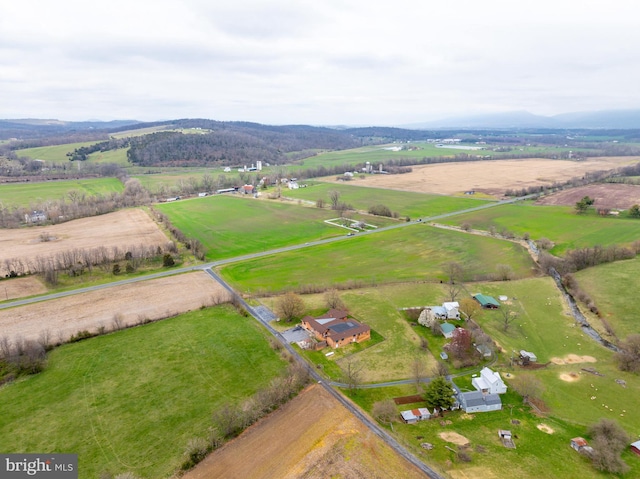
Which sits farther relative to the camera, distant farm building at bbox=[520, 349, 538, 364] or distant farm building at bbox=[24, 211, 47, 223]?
distant farm building at bbox=[24, 211, 47, 223]

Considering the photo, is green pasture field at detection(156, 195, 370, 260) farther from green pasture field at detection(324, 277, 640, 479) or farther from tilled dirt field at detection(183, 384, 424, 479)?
tilled dirt field at detection(183, 384, 424, 479)

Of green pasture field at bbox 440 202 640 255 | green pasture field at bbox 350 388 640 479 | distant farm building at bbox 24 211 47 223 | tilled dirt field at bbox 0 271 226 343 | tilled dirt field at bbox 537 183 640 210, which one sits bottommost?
green pasture field at bbox 350 388 640 479

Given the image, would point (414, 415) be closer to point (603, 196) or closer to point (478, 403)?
point (478, 403)

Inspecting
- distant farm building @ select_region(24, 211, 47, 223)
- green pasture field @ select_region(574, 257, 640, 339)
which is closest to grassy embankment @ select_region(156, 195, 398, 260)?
distant farm building @ select_region(24, 211, 47, 223)

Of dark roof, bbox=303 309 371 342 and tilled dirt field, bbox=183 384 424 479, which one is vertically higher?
dark roof, bbox=303 309 371 342

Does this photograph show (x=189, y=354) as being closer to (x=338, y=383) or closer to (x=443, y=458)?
(x=338, y=383)

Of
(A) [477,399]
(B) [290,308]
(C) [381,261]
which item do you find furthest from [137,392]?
(C) [381,261]
